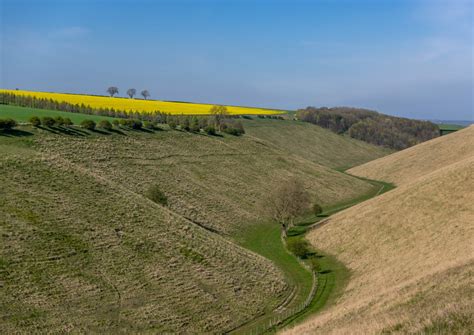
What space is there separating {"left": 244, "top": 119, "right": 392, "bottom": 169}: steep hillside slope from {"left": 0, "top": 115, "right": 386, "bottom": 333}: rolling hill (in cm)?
8491

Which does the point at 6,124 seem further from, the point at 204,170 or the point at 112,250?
the point at 204,170

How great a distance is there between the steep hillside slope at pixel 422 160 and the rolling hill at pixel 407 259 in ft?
148

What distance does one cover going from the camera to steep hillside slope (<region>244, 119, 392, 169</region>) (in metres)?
161

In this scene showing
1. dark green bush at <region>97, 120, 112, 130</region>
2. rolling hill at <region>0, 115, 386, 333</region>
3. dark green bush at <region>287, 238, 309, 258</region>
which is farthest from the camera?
dark green bush at <region>97, 120, 112, 130</region>

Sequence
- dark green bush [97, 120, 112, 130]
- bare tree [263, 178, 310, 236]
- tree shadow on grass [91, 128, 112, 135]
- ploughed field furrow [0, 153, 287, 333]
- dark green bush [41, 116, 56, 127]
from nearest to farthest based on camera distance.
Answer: ploughed field furrow [0, 153, 287, 333] < bare tree [263, 178, 310, 236] < dark green bush [41, 116, 56, 127] < tree shadow on grass [91, 128, 112, 135] < dark green bush [97, 120, 112, 130]

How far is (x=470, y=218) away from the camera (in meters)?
48.4

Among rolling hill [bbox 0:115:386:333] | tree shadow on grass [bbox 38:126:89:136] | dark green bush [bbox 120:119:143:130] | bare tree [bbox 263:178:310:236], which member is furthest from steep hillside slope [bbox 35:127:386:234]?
bare tree [bbox 263:178:310:236]

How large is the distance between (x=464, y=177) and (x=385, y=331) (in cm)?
4658

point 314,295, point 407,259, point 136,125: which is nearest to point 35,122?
point 136,125

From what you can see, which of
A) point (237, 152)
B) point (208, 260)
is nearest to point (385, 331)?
point (208, 260)

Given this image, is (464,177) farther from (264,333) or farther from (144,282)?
(144,282)

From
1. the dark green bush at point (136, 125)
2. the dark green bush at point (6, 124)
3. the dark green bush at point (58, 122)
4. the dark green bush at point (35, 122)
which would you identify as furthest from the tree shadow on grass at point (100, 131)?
the dark green bush at point (6, 124)

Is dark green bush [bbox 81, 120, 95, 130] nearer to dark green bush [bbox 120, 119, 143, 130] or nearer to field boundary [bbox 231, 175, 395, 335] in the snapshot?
dark green bush [bbox 120, 119, 143, 130]

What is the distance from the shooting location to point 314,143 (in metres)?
176
